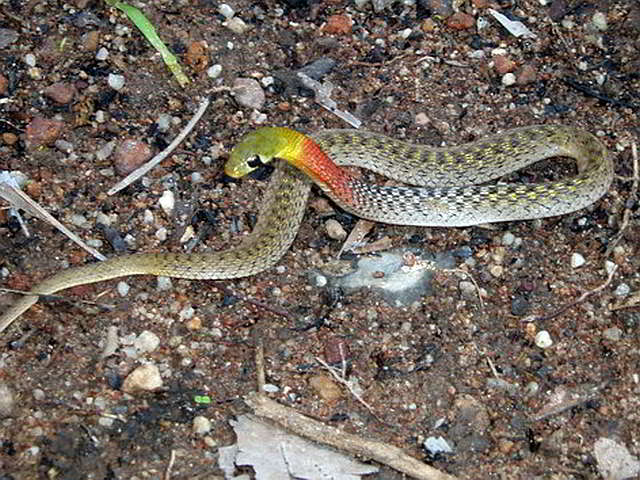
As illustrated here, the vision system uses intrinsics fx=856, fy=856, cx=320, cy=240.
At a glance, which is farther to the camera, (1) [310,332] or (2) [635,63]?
(2) [635,63]

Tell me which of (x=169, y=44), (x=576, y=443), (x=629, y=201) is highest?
(x=169, y=44)

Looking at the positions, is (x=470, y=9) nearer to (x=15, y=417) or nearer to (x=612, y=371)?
(x=612, y=371)

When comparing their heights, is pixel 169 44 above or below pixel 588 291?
above

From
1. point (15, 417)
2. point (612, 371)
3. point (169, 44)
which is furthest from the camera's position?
point (169, 44)

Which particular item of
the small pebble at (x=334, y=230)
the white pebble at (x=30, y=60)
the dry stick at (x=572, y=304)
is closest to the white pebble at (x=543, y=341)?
the dry stick at (x=572, y=304)

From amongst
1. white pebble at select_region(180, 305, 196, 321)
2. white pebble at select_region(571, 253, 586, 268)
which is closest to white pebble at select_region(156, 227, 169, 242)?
white pebble at select_region(180, 305, 196, 321)

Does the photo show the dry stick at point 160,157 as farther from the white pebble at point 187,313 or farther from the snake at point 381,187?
the white pebble at point 187,313

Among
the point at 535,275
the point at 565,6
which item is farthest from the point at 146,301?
the point at 565,6

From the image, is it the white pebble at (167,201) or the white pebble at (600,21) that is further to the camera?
the white pebble at (600,21)
